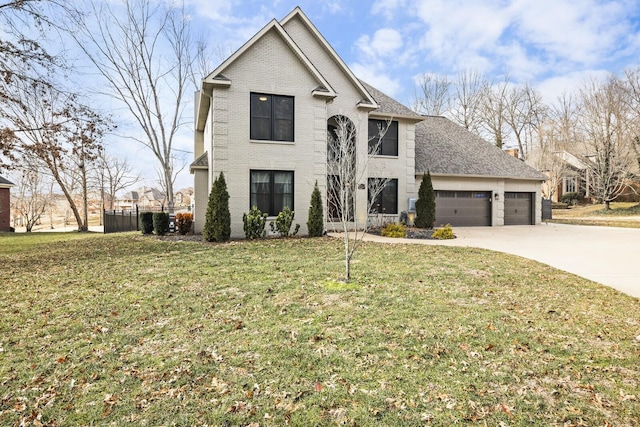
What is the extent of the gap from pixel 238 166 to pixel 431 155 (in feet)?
38.0

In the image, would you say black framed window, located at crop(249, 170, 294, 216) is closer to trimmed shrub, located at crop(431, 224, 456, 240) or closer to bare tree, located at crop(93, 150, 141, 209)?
trimmed shrub, located at crop(431, 224, 456, 240)

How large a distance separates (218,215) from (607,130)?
1423 inches

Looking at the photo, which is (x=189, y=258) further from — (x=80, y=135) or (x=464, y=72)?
(x=464, y=72)

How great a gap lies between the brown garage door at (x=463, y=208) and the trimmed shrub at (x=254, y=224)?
34.7 ft

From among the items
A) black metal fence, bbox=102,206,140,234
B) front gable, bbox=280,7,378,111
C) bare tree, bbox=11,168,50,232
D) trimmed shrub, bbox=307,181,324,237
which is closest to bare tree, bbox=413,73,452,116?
front gable, bbox=280,7,378,111

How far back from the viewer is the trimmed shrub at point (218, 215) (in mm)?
11961

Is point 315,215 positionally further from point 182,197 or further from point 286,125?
point 182,197

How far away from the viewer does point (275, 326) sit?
461 cm

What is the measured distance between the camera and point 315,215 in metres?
13.5

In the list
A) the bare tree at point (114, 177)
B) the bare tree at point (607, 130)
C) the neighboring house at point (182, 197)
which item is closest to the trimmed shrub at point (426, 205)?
the bare tree at point (607, 130)

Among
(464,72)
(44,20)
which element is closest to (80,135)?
(44,20)

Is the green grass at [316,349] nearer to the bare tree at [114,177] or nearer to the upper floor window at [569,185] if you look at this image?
the bare tree at [114,177]

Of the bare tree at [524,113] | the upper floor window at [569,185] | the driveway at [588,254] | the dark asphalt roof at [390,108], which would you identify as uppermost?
the bare tree at [524,113]

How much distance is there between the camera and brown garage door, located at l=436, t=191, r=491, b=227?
19125mm
